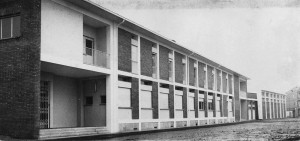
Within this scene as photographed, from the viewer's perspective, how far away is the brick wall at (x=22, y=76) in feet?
48.6

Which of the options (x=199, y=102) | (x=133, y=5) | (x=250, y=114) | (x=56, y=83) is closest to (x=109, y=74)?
(x=56, y=83)

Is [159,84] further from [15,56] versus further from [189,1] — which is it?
[189,1]

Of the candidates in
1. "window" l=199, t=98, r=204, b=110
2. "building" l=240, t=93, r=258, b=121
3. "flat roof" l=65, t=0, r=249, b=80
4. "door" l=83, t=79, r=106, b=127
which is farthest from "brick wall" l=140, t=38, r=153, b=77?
"building" l=240, t=93, r=258, b=121

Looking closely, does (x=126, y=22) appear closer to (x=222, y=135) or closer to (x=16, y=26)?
(x=16, y=26)

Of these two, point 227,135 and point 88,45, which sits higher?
point 88,45

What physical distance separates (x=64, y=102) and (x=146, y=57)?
23.1ft

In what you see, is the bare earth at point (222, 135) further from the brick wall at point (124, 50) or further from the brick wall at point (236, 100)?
the brick wall at point (236, 100)

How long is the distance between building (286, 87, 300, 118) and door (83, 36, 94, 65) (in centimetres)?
8810

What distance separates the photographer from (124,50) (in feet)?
71.7

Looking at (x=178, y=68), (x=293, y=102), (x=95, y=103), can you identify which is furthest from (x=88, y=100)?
(x=293, y=102)

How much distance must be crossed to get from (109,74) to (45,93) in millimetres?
3726

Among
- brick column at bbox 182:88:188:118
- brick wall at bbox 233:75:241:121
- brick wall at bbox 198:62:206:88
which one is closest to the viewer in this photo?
brick column at bbox 182:88:188:118

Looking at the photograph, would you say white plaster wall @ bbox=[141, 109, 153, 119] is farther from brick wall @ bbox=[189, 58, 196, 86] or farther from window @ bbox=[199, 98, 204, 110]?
window @ bbox=[199, 98, 204, 110]

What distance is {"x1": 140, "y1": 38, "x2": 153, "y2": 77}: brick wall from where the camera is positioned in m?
24.1
